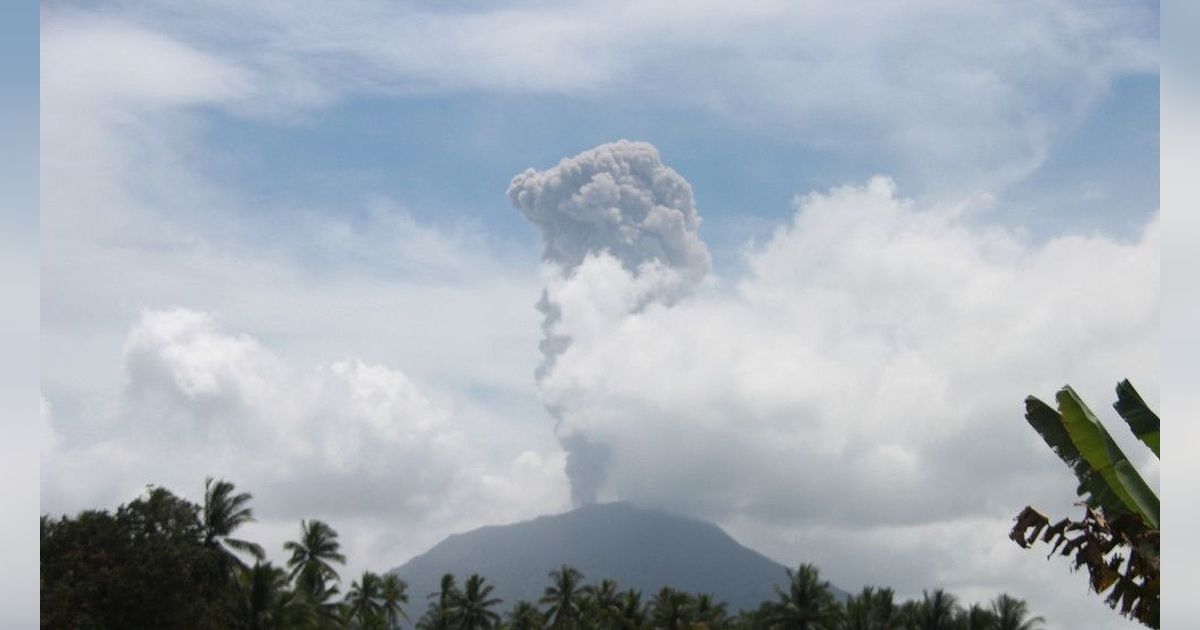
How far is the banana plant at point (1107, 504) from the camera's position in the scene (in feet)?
15.9

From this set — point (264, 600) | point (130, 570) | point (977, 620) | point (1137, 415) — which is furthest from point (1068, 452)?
point (977, 620)

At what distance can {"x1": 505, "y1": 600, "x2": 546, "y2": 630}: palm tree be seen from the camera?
124 ft

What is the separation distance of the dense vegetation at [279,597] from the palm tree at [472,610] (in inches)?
1.6

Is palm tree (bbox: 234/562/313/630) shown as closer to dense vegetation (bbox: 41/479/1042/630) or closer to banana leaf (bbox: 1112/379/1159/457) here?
dense vegetation (bbox: 41/479/1042/630)

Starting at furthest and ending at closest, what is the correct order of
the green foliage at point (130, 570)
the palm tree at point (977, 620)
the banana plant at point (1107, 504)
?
1. the palm tree at point (977, 620)
2. the green foliage at point (130, 570)
3. the banana plant at point (1107, 504)

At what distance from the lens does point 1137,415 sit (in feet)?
21.4

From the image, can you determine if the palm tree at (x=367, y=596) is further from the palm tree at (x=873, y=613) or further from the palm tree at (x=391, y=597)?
the palm tree at (x=873, y=613)

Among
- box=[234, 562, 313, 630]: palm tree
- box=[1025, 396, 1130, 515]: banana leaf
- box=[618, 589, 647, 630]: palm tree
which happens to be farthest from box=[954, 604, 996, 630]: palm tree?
box=[1025, 396, 1130, 515]: banana leaf

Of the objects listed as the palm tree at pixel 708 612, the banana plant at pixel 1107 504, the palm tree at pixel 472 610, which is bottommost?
the banana plant at pixel 1107 504

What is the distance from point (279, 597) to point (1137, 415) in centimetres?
2121

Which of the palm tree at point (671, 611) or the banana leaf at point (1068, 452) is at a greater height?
the palm tree at point (671, 611)

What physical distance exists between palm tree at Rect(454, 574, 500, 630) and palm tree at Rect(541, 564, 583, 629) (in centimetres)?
194

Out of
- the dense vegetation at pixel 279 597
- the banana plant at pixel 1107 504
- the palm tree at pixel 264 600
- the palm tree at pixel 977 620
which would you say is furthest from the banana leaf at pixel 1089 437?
the palm tree at pixel 977 620

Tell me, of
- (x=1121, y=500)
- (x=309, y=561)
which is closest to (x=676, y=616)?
(x=309, y=561)
